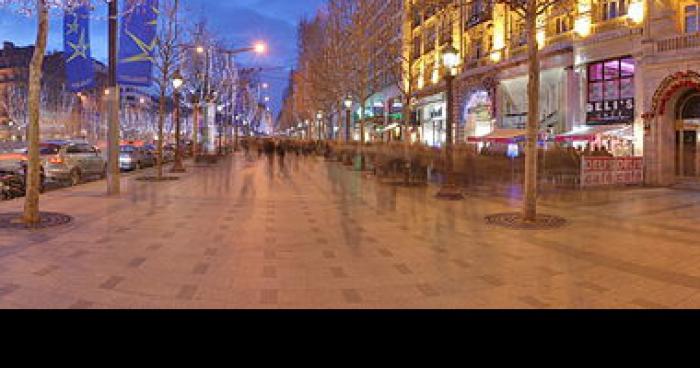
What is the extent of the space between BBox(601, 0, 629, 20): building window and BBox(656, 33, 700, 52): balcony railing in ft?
12.1

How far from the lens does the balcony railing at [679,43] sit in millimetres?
21672

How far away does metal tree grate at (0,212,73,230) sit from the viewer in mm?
11094

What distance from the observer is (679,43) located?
22328 mm

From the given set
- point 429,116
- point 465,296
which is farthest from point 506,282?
point 429,116

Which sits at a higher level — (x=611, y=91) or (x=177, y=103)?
(x=611, y=91)

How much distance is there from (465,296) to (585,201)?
37.8ft

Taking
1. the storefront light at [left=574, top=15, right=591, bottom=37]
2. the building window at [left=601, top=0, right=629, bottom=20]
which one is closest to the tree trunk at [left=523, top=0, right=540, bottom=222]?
the building window at [left=601, top=0, right=629, bottom=20]

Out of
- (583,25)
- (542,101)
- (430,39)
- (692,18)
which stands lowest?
(542,101)

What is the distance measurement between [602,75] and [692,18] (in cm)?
557

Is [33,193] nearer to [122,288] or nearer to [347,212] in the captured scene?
[122,288]

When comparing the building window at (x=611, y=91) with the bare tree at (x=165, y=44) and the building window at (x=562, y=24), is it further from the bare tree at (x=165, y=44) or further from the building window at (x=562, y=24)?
the bare tree at (x=165, y=44)

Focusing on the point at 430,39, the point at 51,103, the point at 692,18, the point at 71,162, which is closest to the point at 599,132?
the point at 692,18

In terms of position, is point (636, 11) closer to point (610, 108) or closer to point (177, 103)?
point (610, 108)

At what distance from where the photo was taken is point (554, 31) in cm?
3228
